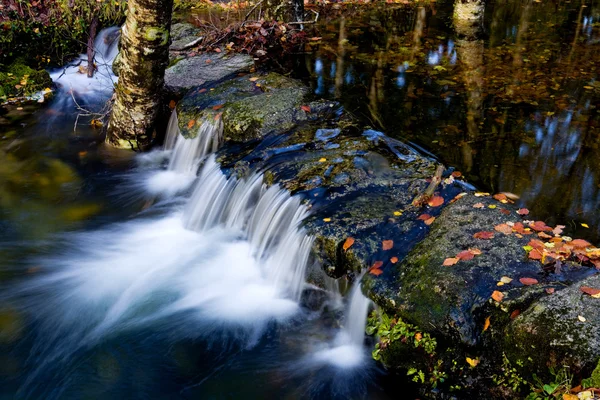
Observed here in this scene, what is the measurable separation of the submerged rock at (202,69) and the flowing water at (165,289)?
1.13 m

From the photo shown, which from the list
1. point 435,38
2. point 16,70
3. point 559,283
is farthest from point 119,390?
point 435,38

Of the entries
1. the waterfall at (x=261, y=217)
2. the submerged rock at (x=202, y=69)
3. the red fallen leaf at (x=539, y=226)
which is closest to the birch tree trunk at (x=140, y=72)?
the submerged rock at (x=202, y=69)

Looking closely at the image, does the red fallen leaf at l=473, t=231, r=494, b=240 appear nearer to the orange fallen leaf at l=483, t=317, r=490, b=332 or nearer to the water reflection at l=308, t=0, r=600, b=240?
the orange fallen leaf at l=483, t=317, r=490, b=332

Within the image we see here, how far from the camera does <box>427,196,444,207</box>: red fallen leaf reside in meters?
5.23

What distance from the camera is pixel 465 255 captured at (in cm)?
428

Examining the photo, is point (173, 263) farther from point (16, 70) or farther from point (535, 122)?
point (16, 70)

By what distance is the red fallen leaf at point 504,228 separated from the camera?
14.7 ft

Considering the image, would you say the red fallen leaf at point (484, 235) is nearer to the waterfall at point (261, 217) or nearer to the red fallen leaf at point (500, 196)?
the red fallen leaf at point (500, 196)

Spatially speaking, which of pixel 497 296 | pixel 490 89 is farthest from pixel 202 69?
pixel 497 296

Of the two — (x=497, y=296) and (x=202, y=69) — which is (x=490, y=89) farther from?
(x=497, y=296)

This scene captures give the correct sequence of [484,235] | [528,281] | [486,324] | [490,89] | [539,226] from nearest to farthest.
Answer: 1. [486,324]
2. [528,281]
3. [484,235]
4. [539,226]
5. [490,89]

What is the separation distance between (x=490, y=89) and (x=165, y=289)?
607 cm

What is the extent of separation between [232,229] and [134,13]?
326 centimetres

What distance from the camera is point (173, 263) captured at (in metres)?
6.19
